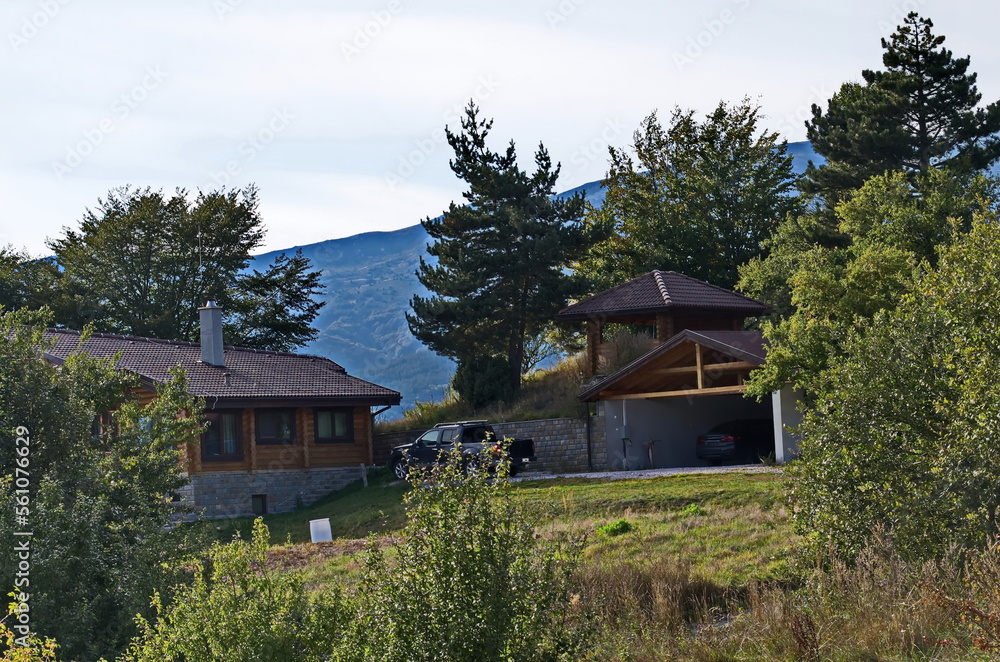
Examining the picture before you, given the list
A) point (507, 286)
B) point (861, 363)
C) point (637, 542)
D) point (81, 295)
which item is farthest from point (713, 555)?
point (81, 295)

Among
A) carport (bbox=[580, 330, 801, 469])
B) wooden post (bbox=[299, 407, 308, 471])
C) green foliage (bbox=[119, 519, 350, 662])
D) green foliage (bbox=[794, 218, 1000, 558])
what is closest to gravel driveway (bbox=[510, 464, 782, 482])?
carport (bbox=[580, 330, 801, 469])

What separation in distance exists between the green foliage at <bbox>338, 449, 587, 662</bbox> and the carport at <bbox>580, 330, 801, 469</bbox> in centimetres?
2316

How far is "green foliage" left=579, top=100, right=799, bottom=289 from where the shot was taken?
1948 inches

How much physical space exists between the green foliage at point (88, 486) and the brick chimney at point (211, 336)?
65.7ft

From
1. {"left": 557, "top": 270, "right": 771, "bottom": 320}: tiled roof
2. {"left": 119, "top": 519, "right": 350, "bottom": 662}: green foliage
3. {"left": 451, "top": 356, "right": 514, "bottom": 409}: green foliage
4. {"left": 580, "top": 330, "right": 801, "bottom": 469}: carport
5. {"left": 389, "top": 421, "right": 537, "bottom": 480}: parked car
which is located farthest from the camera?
{"left": 451, "top": 356, "right": 514, "bottom": 409}: green foliage

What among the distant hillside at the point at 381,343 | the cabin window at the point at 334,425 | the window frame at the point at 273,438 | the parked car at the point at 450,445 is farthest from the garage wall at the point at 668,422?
the distant hillside at the point at 381,343

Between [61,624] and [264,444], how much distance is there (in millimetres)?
23215

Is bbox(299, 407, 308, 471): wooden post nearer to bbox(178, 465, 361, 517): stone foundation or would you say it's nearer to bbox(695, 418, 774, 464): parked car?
bbox(178, 465, 361, 517): stone foundation

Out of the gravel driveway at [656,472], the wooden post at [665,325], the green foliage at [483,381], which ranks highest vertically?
the wooden post at [665,325]

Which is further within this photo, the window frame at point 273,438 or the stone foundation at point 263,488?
the window frame at point 273,438

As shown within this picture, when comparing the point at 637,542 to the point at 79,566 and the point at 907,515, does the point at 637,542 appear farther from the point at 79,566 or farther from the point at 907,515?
the point at 79,566

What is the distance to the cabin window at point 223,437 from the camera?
34.6 metres

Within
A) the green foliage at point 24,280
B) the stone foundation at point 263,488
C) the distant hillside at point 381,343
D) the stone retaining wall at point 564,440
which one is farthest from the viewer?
the distant hillside at point 381,343

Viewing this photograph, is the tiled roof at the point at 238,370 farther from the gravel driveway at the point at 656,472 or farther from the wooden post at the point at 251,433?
the gravel driveway at the point at 656,472
